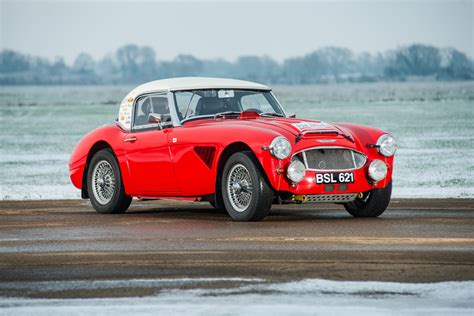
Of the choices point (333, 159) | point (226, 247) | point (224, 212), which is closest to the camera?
point (226, 247)

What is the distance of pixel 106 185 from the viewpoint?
1408 centimetres

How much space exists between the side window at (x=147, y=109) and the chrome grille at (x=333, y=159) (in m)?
2.39

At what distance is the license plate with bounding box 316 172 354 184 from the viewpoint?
38.3 ft

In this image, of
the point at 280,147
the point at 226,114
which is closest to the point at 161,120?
the point at 226,114

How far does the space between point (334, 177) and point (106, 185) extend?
139 inches

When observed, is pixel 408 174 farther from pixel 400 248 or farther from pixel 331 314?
pixel 331 314

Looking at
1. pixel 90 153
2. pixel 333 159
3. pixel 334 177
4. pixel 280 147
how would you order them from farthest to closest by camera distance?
pixel 90 153 < pixel 333 159 < pixel 334 177 < pixel 280 147

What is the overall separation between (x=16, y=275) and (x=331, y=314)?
8.81 ft

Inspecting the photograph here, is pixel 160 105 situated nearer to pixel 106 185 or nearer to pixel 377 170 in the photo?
pixel 106 185

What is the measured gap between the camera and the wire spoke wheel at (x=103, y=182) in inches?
549

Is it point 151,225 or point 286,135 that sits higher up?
point 286,135

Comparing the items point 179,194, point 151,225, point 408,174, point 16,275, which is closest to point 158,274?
point 16,275

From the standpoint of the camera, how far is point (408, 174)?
2216cm

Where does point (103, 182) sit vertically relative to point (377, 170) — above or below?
below
